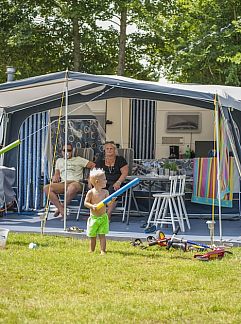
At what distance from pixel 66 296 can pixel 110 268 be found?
940 mm

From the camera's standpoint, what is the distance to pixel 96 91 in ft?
29.3

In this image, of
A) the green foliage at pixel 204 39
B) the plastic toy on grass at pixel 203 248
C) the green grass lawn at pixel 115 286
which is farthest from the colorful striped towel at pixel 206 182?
the green foliage at pixel 204 39

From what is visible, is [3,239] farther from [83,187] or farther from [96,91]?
[96,91]

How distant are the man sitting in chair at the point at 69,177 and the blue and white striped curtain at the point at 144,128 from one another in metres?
1.29

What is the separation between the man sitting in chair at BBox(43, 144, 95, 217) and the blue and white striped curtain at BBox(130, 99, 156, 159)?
129 centimetres

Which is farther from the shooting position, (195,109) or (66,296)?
(195,109)

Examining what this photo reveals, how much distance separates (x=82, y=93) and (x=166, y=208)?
2.35 metres

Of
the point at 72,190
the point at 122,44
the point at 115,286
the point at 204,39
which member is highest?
the point at 122,44

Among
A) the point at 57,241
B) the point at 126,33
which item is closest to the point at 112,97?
the point at 57,241

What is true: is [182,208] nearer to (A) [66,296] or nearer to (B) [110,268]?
(B) [110,268]

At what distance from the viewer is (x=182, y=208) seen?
7.81 m

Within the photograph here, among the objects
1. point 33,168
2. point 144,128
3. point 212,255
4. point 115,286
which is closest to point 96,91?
point 144,128

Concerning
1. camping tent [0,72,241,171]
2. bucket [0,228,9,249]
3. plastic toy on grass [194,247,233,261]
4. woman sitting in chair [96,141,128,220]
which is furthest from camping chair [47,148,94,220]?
plastic toy on grass [194,247,233,261]

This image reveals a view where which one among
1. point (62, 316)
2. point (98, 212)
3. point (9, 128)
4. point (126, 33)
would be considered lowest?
point (62, 316)
